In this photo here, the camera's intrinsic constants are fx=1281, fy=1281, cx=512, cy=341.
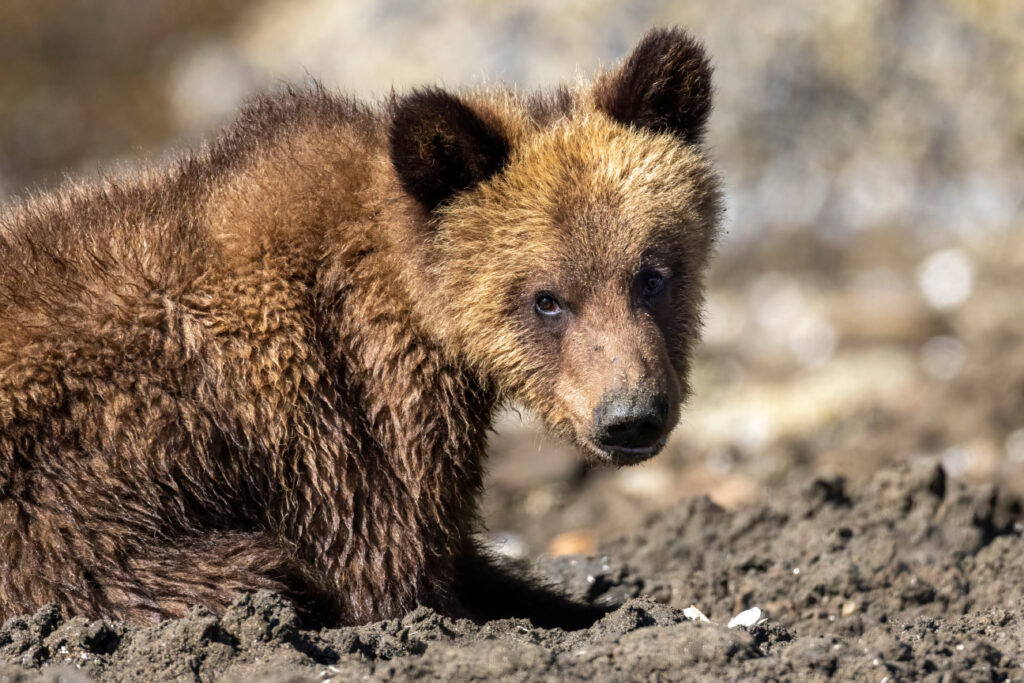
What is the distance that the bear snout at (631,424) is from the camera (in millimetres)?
5547

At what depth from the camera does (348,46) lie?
18.4m

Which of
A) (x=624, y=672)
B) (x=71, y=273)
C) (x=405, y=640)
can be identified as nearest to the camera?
(x=624, y=672)

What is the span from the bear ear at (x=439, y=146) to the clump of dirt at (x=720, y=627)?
6.47ft

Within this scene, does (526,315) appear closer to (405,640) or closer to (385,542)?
(385,542)

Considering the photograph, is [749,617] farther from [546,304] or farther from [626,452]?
[546,304]

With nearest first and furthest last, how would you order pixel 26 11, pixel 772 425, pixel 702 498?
pixel 702 498 → pixel 772 425 → pixel 26 11

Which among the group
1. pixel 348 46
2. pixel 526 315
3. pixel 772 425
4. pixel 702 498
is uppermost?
pixel 348 46

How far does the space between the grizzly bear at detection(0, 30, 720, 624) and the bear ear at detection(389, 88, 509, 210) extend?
0.5 inches

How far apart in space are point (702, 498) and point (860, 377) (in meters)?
5.91

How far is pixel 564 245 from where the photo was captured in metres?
5.91

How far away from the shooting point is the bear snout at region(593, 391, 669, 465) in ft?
18.2

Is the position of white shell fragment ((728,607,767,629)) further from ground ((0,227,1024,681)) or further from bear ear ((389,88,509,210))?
bear ear ((389,88,509,210))

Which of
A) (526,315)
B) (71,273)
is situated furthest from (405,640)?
(71,273)

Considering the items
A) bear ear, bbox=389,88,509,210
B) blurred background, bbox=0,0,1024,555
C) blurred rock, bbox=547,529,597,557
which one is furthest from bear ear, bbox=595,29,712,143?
blurred background, bbox=0,0,1024,555
